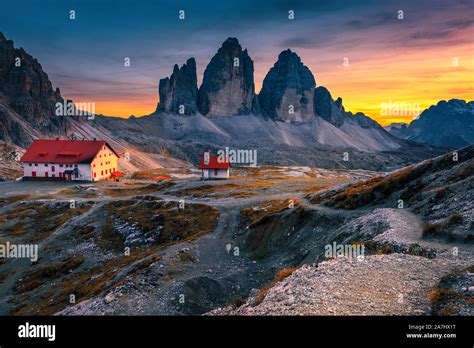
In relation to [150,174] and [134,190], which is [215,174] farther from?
[150,174]

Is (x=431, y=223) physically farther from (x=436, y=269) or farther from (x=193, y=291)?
(x=193, y=291)

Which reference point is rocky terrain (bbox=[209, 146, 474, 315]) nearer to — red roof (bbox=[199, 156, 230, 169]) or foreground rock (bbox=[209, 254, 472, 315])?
foreground rock (bbox=[209, 254, 472, 315])

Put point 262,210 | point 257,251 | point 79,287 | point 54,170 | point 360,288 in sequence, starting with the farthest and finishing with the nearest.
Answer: point 54,170 → point 262,210 → point 257,251 → point 79,287 → point 360,288

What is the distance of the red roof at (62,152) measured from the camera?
123669 mm

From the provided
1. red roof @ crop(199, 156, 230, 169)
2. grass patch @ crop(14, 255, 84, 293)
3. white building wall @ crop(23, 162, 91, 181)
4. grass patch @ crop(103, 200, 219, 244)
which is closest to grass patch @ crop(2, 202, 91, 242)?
grass patch @ crop(103, 200, 219, 244)

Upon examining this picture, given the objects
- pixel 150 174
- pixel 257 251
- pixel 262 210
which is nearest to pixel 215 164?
pixel 262 210

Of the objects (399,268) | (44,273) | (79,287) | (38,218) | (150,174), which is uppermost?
(150,174)

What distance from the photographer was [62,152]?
126 m

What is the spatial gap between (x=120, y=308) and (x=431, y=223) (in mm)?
27936

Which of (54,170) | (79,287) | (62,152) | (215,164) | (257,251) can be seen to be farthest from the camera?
(62,152)

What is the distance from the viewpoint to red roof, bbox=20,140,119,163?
124 m

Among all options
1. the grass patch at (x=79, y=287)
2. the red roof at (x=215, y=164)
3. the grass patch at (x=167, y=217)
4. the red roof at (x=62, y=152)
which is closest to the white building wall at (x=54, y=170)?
the red roof at (x=62, y=152)

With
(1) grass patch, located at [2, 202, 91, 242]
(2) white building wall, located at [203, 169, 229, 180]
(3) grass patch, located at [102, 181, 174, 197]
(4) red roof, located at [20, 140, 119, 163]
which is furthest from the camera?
(4) red roof, located at [20, 140, 119, 163]

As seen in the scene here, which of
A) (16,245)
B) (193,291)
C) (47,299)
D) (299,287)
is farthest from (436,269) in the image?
(16,245)
